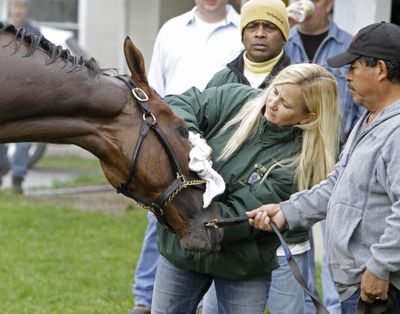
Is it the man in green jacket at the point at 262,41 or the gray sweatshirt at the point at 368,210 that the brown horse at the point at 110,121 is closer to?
the gray sweatshirt at the point at 368,210

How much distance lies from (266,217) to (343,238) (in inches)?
16.5

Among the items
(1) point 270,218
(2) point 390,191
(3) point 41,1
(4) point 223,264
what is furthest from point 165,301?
(3) point 41,1

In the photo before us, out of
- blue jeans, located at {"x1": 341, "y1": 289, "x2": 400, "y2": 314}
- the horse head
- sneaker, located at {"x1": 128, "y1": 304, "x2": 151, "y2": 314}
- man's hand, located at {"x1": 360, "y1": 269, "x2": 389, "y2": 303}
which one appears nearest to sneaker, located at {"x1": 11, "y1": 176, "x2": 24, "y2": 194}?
sneaker, located at {"x1": 128, "y1": 304, "x2": 151, "y2": 314}

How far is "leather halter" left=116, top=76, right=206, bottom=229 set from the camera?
4.10 m

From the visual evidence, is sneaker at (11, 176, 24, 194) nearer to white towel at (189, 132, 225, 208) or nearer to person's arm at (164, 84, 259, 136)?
person's arm at (164, 84, 259, 136)

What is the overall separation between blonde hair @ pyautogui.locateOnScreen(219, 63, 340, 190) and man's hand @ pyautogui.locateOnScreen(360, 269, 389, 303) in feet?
2.39

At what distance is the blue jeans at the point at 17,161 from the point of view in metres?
11.8

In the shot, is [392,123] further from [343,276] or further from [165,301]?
[165,301]

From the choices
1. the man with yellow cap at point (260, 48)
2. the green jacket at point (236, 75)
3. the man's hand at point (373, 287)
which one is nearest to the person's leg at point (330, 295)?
the man with yellow cap at point (260, 48)

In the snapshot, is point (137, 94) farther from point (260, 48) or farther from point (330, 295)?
point (330, 295)

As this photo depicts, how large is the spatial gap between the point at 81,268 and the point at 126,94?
411cm

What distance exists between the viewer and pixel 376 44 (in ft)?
13.0

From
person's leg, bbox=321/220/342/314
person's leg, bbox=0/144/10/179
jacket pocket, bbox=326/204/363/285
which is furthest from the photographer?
person's leg, bbox=0/144/10/179

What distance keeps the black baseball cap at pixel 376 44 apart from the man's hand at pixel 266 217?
2.14ft
